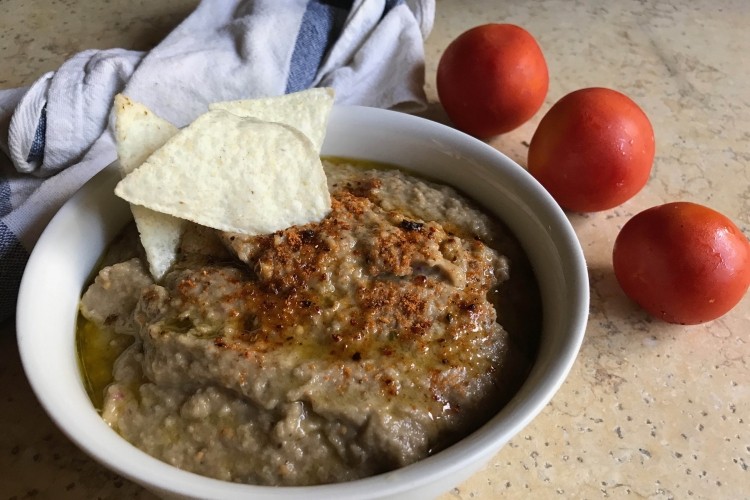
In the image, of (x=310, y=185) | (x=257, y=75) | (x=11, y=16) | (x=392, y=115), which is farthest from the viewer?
(x=11, y=16)

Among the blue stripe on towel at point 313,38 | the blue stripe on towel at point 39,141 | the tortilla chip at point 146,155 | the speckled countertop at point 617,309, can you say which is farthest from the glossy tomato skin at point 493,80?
the blue stripe on towel at point 39,141

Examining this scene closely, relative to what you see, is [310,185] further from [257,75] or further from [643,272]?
[643,272]

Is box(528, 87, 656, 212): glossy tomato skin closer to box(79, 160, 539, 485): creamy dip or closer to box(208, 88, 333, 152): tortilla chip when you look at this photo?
box(79, 160, 539, 485): creamy dip

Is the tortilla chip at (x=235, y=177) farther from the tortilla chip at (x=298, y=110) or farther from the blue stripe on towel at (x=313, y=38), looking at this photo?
the blue stripe on towel at (x=313, y=38)

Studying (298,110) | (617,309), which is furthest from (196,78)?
(617,309)

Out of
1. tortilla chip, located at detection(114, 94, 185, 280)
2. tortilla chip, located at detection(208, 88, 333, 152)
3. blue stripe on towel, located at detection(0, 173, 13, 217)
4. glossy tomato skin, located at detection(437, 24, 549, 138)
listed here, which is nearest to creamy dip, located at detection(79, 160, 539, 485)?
tortilla chip, located at detection(114, 94, 185, 280)

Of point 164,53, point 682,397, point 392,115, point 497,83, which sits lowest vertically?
point 682,397

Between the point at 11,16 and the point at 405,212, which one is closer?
the point at 405,212

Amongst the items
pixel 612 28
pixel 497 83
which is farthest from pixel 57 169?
pixel 612 28
